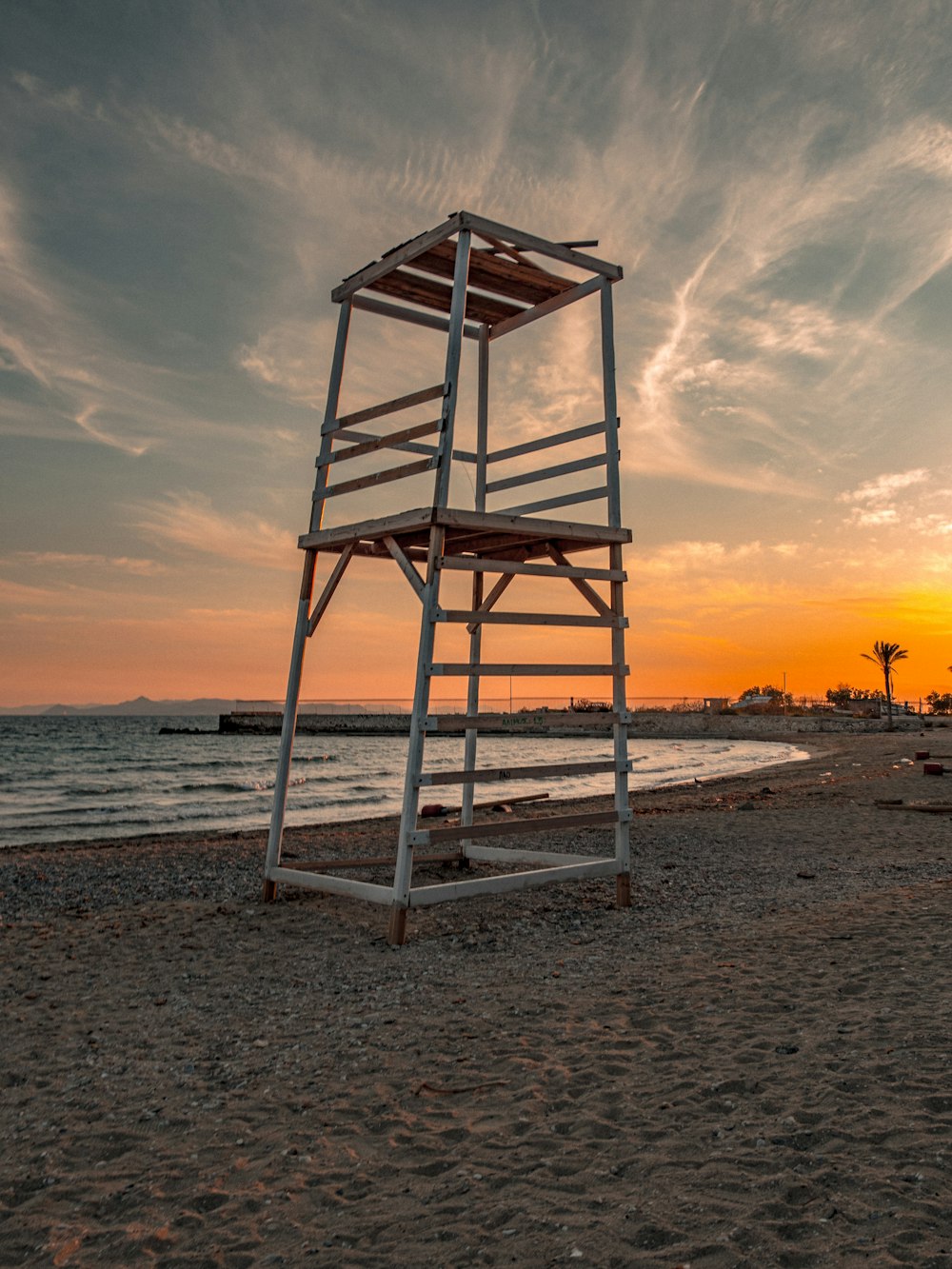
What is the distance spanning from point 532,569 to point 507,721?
4.60ft

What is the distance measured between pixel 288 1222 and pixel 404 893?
379 cm

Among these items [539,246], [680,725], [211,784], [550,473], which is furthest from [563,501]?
[680,725]

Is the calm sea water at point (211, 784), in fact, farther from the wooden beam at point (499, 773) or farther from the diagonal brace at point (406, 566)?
the diagonal brace at point (406, 566)

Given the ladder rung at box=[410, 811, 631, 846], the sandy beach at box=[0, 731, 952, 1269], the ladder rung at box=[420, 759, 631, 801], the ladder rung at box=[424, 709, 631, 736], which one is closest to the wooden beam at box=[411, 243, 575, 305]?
the ladder rung at box=[424, 709, 631, 736]

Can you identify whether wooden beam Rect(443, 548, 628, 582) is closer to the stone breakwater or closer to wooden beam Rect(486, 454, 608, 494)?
wooden beam Rect(486, 454, 608, 494)

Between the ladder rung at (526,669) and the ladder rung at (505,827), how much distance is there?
51.2 inches

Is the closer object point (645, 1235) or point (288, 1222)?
point (645, 1235)

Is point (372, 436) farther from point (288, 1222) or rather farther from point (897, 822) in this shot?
point (897, 822)

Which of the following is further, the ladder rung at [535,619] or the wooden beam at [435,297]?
the wooden beam at [435,297]

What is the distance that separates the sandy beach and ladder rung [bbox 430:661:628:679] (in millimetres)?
2211

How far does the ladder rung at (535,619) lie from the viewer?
7.52 metres

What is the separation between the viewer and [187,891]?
9.80 metres

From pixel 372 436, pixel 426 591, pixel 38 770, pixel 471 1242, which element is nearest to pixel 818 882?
pixel 426 591

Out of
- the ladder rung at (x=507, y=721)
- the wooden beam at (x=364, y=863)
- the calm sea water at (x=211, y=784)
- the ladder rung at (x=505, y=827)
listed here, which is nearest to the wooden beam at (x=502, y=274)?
the ladder rung at (x=507, y=721)
